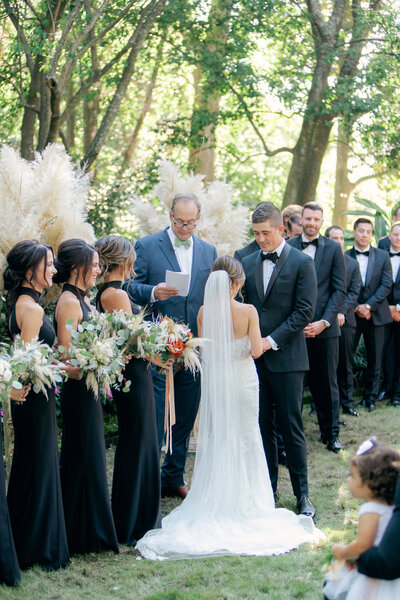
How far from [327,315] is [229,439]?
2610 mm

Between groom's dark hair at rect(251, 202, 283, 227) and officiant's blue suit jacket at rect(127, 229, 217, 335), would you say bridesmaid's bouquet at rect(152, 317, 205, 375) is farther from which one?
groom's dark hair at rect(251, 202, 283, 227)

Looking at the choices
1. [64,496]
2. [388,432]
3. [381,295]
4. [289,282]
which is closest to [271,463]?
[289,282]

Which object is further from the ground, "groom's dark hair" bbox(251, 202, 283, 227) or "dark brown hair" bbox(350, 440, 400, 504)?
"groom's dark hair" bbox(251, 202, 283, 227)

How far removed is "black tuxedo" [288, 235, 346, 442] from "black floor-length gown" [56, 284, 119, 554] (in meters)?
3.46

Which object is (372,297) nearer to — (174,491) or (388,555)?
(174,491)

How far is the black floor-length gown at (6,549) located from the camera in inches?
165

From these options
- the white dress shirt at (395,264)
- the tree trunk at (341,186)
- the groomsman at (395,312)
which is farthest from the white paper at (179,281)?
Result: the tree trunk at (341,186)

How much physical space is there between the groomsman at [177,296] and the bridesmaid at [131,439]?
3.08 ft

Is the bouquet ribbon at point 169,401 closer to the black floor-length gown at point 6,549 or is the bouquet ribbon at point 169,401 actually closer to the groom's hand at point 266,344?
the groom's hand at point 266,344

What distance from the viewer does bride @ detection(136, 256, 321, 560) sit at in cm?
530

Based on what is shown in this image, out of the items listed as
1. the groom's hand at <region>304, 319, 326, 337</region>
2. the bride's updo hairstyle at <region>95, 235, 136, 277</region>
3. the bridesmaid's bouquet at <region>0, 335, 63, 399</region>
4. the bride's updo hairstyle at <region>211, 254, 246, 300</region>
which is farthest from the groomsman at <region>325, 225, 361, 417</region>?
the bridesmaid's bouquet at <region>0, 335, 63, 399</region>

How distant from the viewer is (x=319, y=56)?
12633 millimetres

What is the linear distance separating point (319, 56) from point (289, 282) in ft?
26.1

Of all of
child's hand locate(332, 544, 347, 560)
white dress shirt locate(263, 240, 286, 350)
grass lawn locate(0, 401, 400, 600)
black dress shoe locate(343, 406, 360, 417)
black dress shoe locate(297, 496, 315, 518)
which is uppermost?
white dress shirt locate(263, 240, 286, 350)
